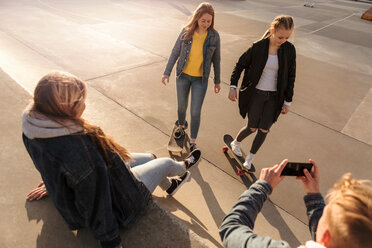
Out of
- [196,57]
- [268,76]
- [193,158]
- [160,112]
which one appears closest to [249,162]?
[193,158]

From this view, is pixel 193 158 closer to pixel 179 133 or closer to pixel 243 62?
pixel 179 133

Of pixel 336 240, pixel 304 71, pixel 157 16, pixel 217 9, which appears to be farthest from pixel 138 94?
pixel 217 9

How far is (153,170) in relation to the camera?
86.2 inches

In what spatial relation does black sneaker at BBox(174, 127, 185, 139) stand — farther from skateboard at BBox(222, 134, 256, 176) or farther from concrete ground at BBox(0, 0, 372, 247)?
skateboard at BBox(222, 134, 256, 176)

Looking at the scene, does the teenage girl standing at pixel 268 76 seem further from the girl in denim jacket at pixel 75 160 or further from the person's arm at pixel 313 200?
the girl in denim jacket at pixel 75 160

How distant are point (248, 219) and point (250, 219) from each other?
11 mm

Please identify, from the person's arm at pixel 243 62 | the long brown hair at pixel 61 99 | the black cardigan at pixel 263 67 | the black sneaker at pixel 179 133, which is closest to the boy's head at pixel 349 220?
the long brown hair at pixel 61 99

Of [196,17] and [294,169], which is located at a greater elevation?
[196,17]

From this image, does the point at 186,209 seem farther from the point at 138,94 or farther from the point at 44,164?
the point at 138,94

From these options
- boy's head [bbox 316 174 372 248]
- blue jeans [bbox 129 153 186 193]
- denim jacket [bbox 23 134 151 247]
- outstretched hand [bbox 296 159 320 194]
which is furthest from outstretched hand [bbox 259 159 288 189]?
blue jeans [bbox 129 153 186 193]

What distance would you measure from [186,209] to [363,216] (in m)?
1.86

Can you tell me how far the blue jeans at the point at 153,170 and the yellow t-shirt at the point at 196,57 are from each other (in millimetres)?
1265

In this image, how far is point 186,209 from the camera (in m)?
2.55

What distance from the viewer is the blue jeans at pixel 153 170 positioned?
83.0 inches
